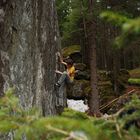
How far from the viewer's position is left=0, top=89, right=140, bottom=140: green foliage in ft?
6.30

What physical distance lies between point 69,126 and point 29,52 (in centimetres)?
734

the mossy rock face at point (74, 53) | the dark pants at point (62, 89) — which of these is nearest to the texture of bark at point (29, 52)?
the dark pants at point (62, 89)

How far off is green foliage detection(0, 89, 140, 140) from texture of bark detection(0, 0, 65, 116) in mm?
5591

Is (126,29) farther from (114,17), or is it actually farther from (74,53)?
(74,53)

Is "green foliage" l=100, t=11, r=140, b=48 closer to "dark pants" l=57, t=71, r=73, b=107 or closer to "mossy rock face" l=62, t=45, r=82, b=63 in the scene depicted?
"dark pants" l=57, t=71, r=73, b=107

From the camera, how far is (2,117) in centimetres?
286

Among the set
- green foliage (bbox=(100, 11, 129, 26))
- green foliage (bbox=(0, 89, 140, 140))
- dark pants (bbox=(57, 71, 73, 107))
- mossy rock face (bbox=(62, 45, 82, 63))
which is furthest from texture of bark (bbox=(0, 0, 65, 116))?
mossy rock face (bbox=(62, 45, 82, 63))

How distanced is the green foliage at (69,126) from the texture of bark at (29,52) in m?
5.59

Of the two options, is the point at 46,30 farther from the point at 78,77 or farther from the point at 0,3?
the point at 78,77

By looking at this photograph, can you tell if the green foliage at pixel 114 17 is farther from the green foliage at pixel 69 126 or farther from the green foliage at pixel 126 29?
the green foliage at pixel 69 126

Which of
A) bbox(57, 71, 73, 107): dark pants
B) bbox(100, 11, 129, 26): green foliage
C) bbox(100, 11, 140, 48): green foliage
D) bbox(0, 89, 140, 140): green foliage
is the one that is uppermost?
bbox(100, 11, 129, 26): green foliage

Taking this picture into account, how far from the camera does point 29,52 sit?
9.12 m

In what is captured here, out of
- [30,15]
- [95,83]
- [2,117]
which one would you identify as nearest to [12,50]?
[30,15]

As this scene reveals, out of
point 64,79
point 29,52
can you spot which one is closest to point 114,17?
point 29,52
